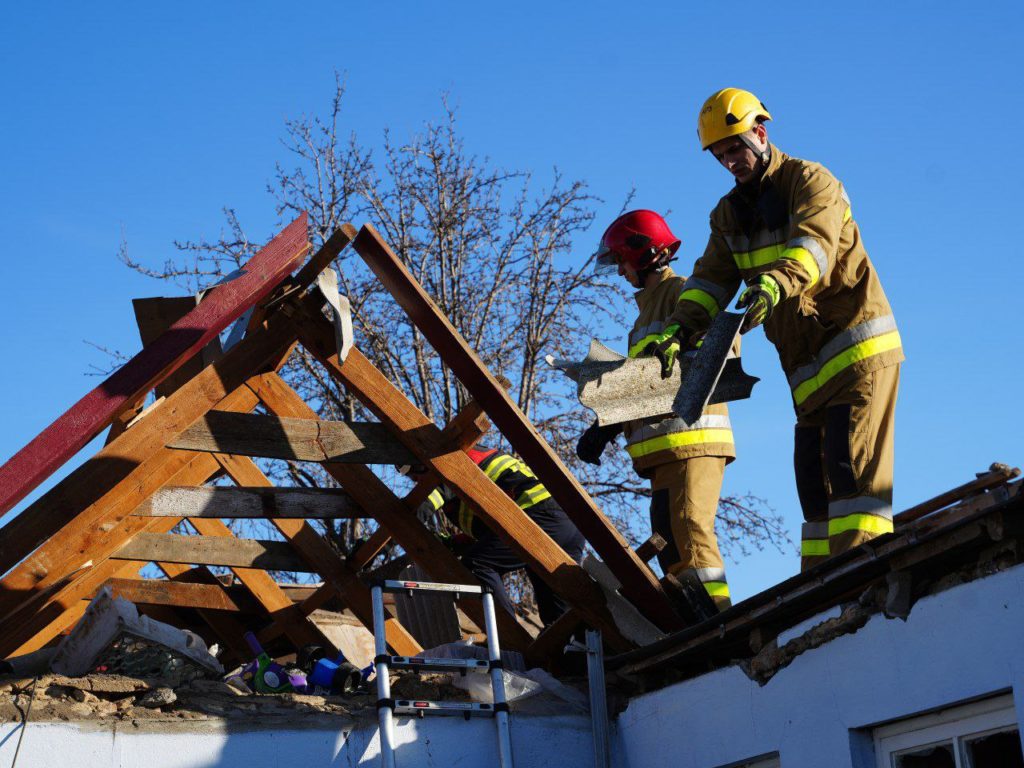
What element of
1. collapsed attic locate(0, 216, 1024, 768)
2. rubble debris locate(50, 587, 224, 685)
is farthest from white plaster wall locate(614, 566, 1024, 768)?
rubble debris locate(50, 587, 224, 685)

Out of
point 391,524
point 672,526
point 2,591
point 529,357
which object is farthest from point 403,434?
point 529,357

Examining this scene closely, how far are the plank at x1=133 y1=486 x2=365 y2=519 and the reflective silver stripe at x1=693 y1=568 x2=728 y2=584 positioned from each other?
1.77 metres

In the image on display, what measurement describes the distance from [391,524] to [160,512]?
1.26 meters

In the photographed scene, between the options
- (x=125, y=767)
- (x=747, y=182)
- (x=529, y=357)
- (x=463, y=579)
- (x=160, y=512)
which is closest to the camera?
(x=125, y=767)

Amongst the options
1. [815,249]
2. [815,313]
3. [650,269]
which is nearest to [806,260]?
[815,249]

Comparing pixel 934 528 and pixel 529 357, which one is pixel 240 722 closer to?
pixel 934 528

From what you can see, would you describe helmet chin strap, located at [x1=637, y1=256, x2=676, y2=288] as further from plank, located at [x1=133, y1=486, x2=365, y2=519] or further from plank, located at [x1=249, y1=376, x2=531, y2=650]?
plank, located at [x1=133, y1=486, x2=365, y2=519]

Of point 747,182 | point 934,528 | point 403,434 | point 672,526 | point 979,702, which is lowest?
point 979,702

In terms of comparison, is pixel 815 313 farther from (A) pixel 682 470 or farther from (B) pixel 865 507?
(A) pixel 682 470

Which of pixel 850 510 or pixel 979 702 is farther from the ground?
pixel 850 510

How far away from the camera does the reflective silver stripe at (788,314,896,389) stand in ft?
16.7

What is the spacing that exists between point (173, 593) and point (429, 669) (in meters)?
2.55

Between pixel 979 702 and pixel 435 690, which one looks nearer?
pixel 979 702

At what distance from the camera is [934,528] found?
3822 mm
